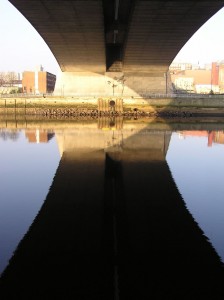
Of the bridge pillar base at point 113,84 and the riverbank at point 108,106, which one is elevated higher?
the bridge pillar base at point 113,84

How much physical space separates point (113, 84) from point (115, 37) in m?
13.2

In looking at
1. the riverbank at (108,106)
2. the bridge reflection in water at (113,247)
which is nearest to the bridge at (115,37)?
the riverbank at (108,106)

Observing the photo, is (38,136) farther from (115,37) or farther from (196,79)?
(196,79)

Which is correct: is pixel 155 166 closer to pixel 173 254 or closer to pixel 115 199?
pixel 115 199

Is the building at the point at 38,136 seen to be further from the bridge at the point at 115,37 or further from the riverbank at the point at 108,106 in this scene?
the riverbank at the point at 108,106

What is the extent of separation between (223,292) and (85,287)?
87.9 inches

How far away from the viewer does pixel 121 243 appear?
340 inches

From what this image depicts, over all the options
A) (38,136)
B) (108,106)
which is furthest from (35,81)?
(38,136)

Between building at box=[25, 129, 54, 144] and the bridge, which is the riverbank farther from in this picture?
building at box=[25, 129, 54, 144]

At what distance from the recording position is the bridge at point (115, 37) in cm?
2509

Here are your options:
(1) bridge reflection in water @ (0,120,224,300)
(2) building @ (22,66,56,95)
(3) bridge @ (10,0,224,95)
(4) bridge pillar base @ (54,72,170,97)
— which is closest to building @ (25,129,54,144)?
(3) bridge @ (10,0,224,95)

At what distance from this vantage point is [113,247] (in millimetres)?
8398

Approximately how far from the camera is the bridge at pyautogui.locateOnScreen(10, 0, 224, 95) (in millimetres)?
25094

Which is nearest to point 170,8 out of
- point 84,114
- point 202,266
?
point 202,266
